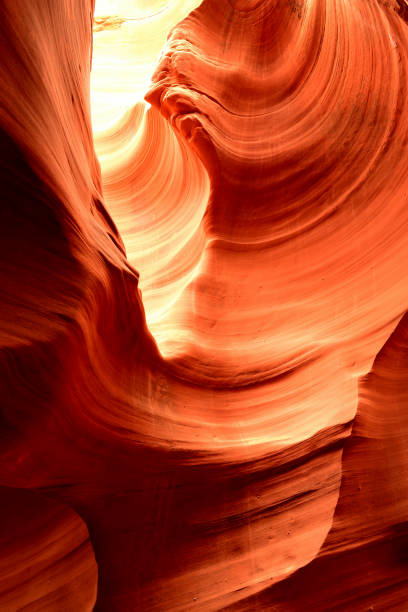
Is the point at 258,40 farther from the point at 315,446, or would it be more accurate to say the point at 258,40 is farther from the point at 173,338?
the point at 315,446

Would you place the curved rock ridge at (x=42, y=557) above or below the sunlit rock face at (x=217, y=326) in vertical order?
below

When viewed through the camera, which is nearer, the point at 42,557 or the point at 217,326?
the point at 42,557

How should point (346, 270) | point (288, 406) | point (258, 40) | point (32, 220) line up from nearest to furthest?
1. point (32, 220)
2. point (288, 406)
3. point (346, 270)
4. point (258, 40)

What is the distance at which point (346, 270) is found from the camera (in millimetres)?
2430

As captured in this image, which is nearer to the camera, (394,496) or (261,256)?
(394,496)

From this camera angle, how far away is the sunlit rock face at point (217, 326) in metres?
1.65

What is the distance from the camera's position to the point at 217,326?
2.48 m

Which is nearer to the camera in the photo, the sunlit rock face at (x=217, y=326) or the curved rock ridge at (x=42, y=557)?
the sunlit rock face at (x=217, y=326)

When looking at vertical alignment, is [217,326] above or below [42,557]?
above

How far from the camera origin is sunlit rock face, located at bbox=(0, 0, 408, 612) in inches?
65.1

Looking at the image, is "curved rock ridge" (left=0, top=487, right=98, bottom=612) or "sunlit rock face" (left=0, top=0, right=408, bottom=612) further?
"curved rock ridge" (left=0, top=487, right=98, bottom=612)

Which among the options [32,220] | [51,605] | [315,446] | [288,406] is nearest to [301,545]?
[315,446]

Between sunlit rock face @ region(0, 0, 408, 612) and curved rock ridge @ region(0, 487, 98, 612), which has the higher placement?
sunlit rock face @ region(0, 0, 408, 612)

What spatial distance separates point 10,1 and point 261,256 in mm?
1414
